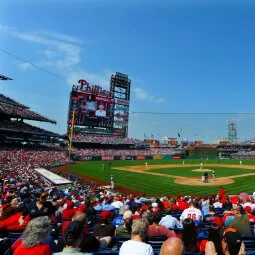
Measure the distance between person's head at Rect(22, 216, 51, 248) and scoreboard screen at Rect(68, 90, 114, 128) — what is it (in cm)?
7971

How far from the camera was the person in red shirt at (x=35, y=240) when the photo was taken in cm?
363

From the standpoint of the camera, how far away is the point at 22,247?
12.1 feet

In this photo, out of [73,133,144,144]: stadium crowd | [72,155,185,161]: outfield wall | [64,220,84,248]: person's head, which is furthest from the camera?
[73,133,144,144]: stadium crowd

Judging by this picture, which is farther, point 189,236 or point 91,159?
point 91,159

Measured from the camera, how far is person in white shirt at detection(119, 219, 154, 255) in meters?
3.79

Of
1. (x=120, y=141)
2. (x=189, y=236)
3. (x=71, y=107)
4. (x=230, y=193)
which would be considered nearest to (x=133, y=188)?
(x=230, y=193)

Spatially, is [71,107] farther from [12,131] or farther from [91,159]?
[12,131]

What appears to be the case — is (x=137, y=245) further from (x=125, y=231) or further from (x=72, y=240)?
(x=125, y=231)

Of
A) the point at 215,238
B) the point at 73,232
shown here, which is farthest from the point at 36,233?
the point at 215,238

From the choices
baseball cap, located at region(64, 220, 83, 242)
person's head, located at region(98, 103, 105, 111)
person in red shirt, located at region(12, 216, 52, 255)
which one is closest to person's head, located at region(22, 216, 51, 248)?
person in red shirt, located at region(12, 216, 52, 255)

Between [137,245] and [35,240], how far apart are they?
4.32 ft

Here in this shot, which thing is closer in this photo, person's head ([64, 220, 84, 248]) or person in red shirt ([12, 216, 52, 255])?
person in red shirt ([12, 216, 52, 255])

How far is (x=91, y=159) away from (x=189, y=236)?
69.9 meters

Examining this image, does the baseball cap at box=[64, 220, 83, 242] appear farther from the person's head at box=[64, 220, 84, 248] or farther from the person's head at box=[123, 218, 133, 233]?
the person's head at box=[123, 218, 133, 233]
